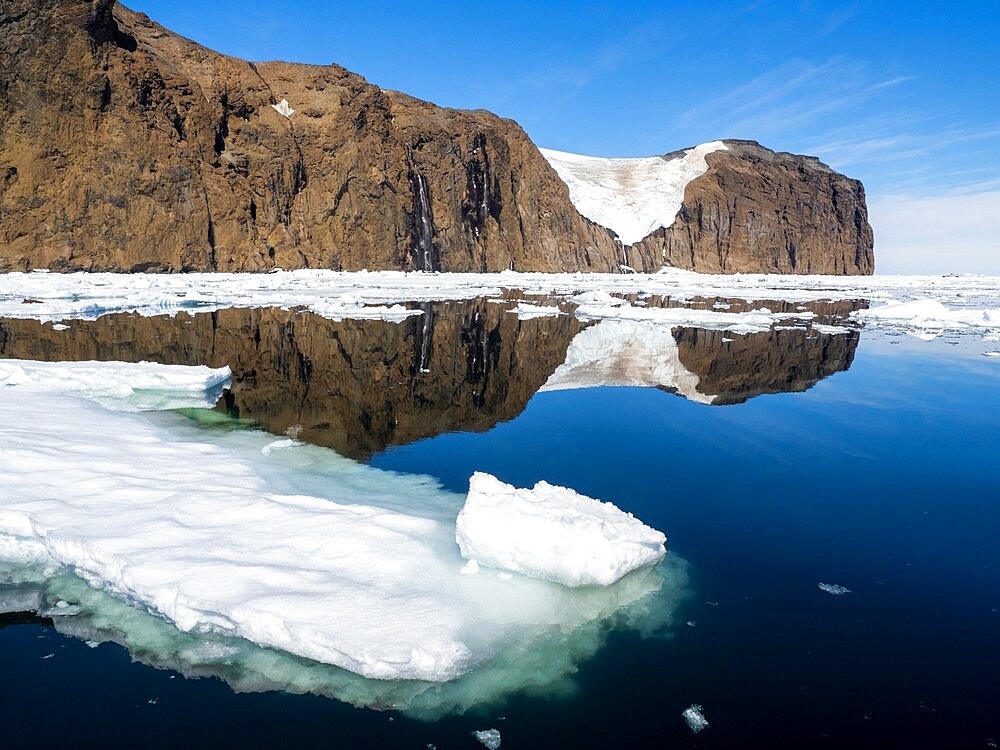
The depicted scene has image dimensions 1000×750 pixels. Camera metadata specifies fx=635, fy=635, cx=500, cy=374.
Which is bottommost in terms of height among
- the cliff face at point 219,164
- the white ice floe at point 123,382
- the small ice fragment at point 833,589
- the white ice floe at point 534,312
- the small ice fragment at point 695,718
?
the small ice fragment at point 695,718

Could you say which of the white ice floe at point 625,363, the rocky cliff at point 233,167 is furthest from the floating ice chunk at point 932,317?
the rocky cliff at point 233,167

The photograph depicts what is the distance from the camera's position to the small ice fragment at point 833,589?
4820mm

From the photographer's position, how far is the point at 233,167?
170 ft

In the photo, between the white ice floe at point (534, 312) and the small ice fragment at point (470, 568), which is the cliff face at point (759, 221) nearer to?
the white ice floe at point (534, 312)

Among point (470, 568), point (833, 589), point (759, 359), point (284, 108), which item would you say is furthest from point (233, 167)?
point (833, 589)

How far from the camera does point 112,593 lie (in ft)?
14.5

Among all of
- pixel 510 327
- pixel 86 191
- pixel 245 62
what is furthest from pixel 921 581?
pixel 245 62

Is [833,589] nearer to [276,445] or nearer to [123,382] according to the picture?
[276,445]

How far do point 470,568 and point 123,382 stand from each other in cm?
807

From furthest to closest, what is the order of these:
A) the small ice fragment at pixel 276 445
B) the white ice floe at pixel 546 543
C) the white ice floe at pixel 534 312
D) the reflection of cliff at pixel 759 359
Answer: the white ice floe at pixel 534 312 → the reflection of cliff at pixel 759 359 → the small ice fragment at pixel 276 445 → the white ice floe at pixel 546 543

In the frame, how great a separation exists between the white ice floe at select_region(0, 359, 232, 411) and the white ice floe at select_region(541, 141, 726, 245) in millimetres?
83944

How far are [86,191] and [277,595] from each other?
164 feet

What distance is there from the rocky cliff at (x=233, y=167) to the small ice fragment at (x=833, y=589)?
5002 centimetres

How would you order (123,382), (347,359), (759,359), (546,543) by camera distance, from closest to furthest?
(546,543) < (123,382) < (347,359) < (759,359)
